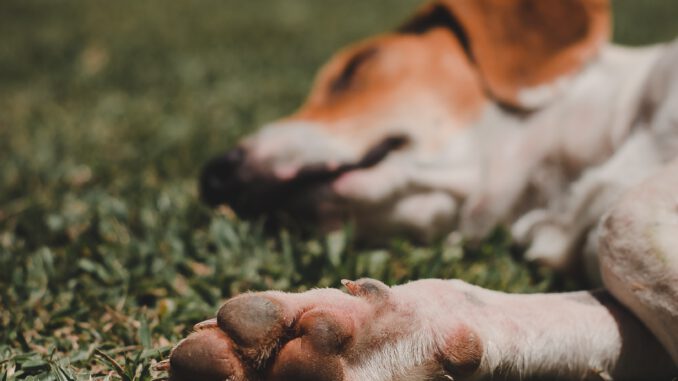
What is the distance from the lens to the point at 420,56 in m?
2.60

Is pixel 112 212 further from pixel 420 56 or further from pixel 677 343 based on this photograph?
pixel 677 343

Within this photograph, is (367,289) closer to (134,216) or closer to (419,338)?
(419,338)

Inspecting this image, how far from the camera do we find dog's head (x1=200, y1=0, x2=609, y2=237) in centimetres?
236

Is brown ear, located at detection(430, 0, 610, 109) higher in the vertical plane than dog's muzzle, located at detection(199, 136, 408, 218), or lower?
higher

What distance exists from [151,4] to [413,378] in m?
6.80

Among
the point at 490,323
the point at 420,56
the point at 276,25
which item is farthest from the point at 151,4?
the point at 490,323

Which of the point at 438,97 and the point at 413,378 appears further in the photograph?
the point at 438,97

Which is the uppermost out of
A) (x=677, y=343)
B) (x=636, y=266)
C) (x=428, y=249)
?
(x=636, y=266)

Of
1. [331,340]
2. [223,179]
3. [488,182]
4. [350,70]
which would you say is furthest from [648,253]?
[350,70]

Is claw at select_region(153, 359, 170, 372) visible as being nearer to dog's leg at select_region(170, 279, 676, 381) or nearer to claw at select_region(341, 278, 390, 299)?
dog's leg at select_region(170, 279, 676, 381)

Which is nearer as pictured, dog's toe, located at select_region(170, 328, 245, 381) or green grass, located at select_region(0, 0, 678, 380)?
dog's toe, located at select_region(170, 328, 245, 381)

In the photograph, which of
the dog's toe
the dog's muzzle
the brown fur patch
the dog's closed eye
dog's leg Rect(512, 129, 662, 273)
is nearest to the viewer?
the dog's toe

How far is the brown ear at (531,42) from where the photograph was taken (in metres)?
2.40

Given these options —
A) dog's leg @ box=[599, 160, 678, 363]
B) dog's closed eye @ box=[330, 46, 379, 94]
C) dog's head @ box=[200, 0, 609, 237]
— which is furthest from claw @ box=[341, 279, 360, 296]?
dog's closed eye @ box=[330, 46, 379, 94]
